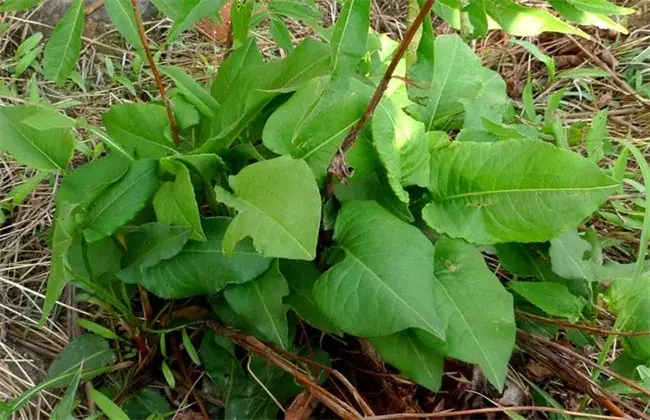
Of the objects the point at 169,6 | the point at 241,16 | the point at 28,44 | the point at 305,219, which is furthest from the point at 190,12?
the point at 28,44

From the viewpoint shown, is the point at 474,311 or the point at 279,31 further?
the point at 279,31

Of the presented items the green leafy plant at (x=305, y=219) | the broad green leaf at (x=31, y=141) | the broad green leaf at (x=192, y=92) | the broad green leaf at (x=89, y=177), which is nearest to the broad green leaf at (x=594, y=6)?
the green leafy plant at (x=305, y=219)

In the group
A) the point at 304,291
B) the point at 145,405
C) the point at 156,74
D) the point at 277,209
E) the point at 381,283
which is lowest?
the point at 145,405

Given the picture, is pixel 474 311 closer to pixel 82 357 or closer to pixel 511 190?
pixel 511 190

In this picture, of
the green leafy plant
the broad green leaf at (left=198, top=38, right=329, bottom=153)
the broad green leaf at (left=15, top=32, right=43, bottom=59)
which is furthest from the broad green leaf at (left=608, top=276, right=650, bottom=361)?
the broad green leaf at (left=15, top=32, right=43, bottom=59)

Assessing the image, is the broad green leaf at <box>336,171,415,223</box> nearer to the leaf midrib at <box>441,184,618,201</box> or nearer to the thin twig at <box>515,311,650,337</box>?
the leaf midrib at <box>441,184,618,201</box>

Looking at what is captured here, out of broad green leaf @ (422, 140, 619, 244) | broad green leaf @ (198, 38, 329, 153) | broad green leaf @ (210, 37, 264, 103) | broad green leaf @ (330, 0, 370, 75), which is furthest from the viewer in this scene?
broad green leaf @ (210, 37, 264, 103)
